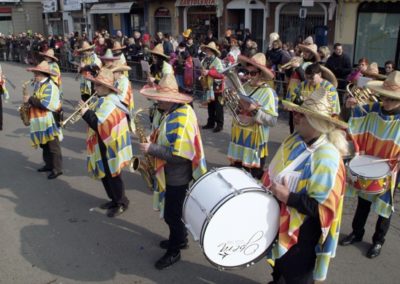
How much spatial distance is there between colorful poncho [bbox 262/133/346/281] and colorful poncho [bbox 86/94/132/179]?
250 cm

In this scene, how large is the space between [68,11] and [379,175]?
104 ft

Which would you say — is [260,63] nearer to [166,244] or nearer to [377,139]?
[377,139]

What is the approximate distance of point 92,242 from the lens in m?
4.96

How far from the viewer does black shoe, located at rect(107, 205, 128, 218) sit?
557 cm

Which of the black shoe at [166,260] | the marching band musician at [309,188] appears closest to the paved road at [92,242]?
the black shoe at [166,260]

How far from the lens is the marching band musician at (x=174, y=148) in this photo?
12.8ft

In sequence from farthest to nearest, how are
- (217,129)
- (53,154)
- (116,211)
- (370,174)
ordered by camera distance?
1. (217,129)
2. (53,154)
3. (116,211)
4. (370,174)

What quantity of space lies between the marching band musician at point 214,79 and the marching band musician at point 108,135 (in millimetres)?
4184

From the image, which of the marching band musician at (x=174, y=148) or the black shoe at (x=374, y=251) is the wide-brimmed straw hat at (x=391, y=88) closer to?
the black shoe at (x=374, y=251)

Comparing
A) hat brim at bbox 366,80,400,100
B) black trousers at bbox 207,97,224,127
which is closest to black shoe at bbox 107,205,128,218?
hat brim at bbox 366,80,400,100

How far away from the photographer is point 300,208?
2.84 meters

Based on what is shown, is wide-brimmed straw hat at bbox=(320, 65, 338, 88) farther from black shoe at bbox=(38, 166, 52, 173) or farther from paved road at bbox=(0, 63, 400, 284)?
black shoe at bbox=(38, 166, 52, 173)

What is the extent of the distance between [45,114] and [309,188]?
511 centimetres

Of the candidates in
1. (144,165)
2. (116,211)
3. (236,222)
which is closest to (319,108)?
(236,222)
